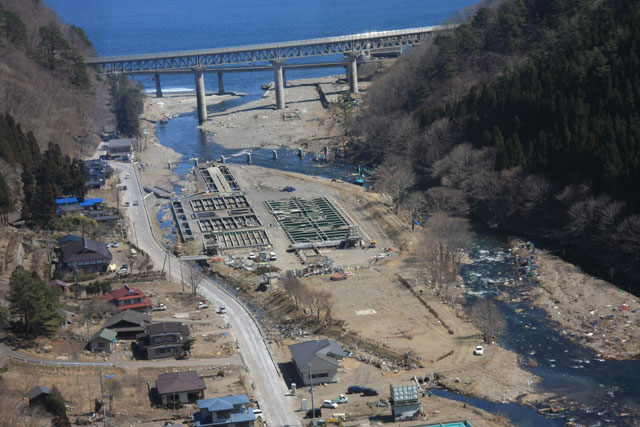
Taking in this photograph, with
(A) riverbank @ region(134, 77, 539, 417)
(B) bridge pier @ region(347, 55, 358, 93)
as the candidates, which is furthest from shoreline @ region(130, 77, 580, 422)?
(B) bridge pier @ region(347, 55, 358, 93)

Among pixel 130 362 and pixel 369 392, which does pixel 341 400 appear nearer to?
pixel 369 392

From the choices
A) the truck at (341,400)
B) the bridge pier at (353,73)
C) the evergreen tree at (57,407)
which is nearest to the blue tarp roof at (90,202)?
the evergreen tree at (57,407)

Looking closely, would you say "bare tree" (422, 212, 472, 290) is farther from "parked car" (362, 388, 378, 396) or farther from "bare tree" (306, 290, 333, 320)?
"parked car" (362, 388, 378, 396)

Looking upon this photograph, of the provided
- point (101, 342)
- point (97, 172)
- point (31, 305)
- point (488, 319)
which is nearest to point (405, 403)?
point (488, 319)

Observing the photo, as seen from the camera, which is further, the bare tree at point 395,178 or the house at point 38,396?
the bare tree at point 395,178

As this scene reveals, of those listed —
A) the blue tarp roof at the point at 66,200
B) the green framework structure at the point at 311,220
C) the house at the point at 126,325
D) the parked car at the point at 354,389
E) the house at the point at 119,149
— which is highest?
the house at the point at 119,149

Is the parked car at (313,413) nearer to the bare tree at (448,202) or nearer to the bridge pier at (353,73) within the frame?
the bare tree at (448,202)
